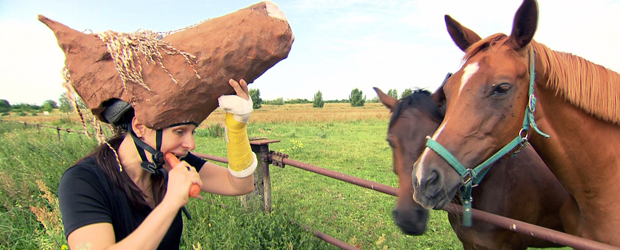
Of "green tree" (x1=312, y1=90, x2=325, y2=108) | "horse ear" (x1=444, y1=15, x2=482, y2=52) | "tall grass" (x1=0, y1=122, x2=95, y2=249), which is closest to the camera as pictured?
"horse ear" (x1=444, y1=15, x2=482, y2=52)

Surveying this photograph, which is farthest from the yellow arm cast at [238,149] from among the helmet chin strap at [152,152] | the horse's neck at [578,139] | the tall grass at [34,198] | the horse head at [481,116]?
the tall grass at [34,198]

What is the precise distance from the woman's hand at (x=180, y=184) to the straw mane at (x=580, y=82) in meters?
1.70

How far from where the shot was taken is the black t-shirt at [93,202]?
1.31m

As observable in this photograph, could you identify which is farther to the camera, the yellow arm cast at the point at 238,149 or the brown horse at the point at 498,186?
the brown horse at the point at 498,186

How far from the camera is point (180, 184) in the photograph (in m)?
1.35

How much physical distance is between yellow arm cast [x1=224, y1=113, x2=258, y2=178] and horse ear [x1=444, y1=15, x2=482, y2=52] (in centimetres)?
152

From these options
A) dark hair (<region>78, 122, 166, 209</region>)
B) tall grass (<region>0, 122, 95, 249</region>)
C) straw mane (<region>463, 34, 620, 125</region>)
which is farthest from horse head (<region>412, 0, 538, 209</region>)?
tall grass (<region>0, 122, 95, 249</region>)

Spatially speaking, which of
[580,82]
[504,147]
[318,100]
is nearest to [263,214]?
[504,147]

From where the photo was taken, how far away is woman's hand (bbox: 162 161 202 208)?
1323mm

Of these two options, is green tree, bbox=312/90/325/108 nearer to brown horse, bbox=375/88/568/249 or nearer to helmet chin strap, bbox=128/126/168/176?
brown horse, bbox=375/88/568/249

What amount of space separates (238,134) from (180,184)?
18.9 inches

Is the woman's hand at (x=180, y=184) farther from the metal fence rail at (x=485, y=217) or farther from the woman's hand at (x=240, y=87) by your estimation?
the metal fence rail at (x=485, y=217)

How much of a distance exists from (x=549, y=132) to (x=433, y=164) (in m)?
0.77

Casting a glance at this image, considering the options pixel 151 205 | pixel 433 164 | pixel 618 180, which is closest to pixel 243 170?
pixel 151 205
